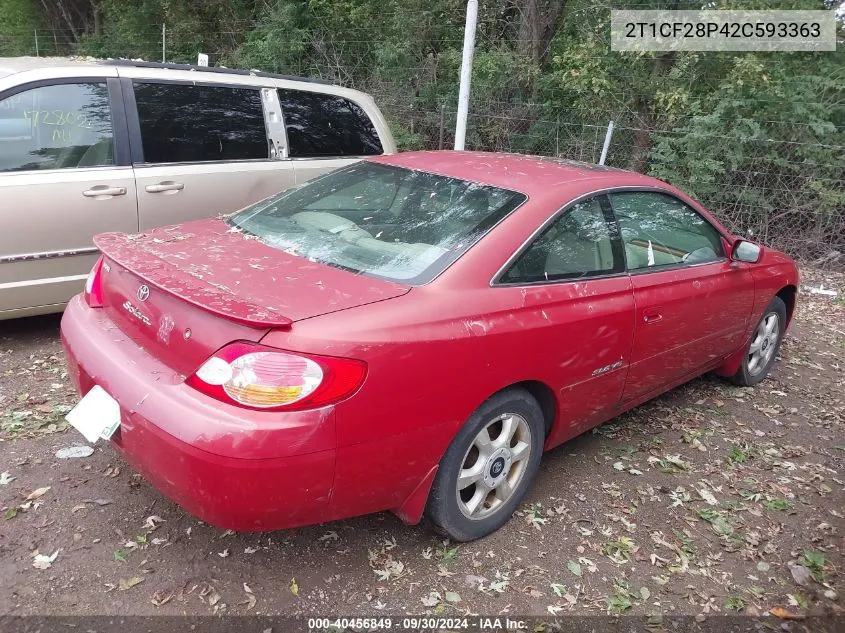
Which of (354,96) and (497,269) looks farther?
(354,96)

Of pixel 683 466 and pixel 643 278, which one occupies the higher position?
pixel 643 278

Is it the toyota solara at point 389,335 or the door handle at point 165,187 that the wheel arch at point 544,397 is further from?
the door handle at point 165,187

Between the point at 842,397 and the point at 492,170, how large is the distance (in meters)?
3.32

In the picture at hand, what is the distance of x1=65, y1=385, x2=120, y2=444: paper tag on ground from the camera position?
2359mm

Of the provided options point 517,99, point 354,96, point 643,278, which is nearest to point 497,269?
point 643,278

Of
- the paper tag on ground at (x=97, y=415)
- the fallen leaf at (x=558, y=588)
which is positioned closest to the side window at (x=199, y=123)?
the paper tag on ground at (x=97, y=415)

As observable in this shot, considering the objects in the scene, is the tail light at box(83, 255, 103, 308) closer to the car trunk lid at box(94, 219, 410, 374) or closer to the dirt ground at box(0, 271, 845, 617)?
the car trunk lid at box(94, 219, 410, 374)

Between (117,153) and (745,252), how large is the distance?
3.85 m

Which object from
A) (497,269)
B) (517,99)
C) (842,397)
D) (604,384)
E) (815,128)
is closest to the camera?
(497,269)

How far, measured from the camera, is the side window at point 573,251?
2.81 meters

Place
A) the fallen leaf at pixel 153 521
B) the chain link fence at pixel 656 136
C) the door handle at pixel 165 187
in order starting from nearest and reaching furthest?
the fallen leaf at pixel 153 521, the door handle at pixel 165 187, the chain link fence at pixel 656 136

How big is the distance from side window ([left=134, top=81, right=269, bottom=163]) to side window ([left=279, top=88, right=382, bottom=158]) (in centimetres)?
26

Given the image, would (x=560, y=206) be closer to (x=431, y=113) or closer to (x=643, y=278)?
(x=643, y=278)

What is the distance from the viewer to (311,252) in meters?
2.77
